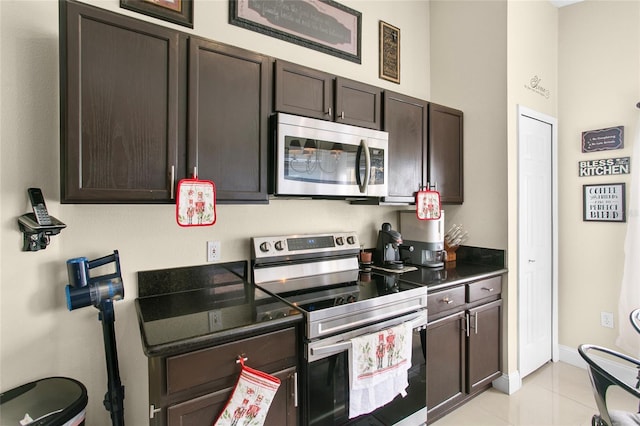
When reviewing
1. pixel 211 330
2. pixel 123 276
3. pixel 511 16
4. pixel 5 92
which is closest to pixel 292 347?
pixel 211 330

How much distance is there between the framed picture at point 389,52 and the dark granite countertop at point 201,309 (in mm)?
1893

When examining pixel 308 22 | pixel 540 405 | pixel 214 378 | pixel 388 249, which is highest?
pixel 308 22

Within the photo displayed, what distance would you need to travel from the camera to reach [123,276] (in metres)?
1.66

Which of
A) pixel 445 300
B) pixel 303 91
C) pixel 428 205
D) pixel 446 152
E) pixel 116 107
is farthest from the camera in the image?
pixel 446 152

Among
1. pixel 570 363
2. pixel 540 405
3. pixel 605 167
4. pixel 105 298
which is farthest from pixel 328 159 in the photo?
pixel 570 363

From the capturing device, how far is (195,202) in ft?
5.04

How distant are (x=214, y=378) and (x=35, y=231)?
2.98 ft

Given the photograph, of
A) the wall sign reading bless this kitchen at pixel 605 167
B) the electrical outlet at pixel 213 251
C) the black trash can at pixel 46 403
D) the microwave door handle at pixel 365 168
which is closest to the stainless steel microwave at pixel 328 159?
the microwave door handle at pixel 365 168

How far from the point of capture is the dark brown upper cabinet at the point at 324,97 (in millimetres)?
1822

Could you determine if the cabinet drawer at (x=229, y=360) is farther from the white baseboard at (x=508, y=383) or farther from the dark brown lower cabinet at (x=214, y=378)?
the white baseboard at (x=508, y=383)

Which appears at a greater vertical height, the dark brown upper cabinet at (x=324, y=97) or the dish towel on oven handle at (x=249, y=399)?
the dark brown upper cabinet at (x=324, y=97)

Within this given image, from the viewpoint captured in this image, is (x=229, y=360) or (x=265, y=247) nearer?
(x=229, y=360)

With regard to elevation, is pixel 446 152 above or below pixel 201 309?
above

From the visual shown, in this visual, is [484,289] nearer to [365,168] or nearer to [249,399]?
[365,168]
